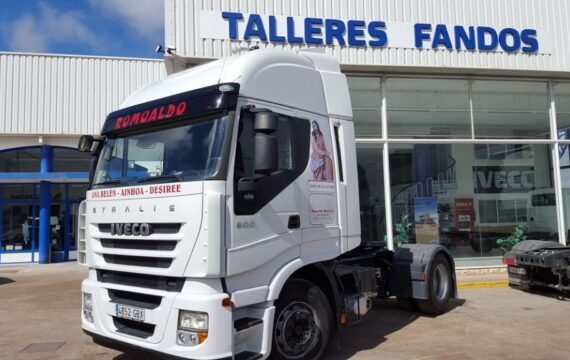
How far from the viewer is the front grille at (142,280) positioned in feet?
14.0

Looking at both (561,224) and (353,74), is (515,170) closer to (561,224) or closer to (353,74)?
(561,224)

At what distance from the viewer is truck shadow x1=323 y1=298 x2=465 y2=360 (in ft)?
19.3

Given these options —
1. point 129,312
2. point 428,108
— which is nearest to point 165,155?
point 129,312

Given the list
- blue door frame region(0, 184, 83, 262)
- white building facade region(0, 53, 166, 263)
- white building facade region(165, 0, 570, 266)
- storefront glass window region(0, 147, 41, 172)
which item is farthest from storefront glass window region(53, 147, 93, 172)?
white building facade region(165, 0, 570, 266)

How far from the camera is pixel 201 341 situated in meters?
4.01

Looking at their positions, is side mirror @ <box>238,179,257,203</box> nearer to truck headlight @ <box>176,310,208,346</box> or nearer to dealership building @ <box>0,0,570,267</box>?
truck headlight @ <box>176,310,208,346</box>

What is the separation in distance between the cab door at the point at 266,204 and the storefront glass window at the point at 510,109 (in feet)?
29.8

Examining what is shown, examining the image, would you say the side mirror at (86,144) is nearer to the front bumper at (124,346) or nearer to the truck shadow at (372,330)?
the front bumper at (124,346)

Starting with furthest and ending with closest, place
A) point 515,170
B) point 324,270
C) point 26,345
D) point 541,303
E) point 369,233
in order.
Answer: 1. point 515,170
2. point 369,233
3. point 541,303
4. point 26,345
5. point 324,270

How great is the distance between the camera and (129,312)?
4488mm

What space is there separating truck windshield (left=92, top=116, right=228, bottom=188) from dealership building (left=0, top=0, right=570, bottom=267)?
5992 mm

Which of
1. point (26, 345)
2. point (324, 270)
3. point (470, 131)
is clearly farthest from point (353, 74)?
point (26, 345)

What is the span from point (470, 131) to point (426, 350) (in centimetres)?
826

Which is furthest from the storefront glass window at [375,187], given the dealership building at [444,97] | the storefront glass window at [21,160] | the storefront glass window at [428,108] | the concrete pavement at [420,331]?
the storefront glass window at [21,160]
